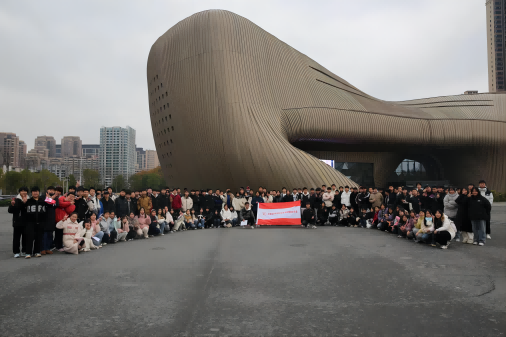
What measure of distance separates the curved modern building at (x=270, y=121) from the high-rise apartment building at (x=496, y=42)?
2159 inches

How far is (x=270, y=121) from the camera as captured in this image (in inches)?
923

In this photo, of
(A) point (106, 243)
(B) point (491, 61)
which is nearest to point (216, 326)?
(A) point (106, 243)

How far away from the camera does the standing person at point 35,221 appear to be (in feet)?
24.0

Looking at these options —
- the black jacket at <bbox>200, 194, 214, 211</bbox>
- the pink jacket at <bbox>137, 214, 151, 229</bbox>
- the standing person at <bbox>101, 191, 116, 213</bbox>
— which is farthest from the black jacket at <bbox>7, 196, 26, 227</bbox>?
the black jacket at <bbox>200, 194, 214, 211</bbox>

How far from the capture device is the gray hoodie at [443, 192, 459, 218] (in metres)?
9.41

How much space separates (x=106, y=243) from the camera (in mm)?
9242

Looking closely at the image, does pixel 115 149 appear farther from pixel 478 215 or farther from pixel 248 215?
pixel 478 215

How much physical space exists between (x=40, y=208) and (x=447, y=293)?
732cm

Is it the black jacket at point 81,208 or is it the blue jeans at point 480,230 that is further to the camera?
the black jacket at point 81,208

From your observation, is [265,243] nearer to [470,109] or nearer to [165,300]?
[165,300]

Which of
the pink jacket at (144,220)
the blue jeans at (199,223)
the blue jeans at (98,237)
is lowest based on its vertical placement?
the blue jeans at (199,223)

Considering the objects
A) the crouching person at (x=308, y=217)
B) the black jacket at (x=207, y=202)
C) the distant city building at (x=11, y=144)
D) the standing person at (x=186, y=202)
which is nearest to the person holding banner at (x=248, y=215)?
the black jacket at (x=207, y=202)

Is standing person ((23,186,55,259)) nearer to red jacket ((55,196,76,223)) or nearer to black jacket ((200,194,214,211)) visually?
red jacket ((55,196,76,223))

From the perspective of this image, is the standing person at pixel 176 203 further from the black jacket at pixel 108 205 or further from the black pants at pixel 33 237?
the black pants at pixel 33 237
